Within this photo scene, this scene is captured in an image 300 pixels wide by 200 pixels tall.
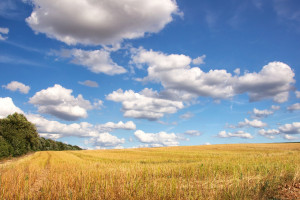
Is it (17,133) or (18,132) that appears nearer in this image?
(17,133)

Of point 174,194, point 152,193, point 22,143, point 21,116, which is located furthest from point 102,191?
point 21,116

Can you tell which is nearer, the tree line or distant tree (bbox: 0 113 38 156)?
the tree line

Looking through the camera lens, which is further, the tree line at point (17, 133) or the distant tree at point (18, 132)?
the distant tree at point (18, 132)

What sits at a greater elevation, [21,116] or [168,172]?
[21,116]

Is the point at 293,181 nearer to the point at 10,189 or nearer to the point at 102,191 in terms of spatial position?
the point at 102,191

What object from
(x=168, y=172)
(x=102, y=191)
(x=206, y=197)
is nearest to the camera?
(x=206, y=197)

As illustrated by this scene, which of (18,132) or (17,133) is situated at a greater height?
(18,132)

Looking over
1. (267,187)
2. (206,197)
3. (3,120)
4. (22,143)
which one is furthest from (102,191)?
(3,120)

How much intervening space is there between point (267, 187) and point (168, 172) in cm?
571

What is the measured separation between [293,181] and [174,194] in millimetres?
5442

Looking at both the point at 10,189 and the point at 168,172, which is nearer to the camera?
the point at 10,189

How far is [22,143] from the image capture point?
5516 centimetres

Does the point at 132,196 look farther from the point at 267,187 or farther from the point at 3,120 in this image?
the point at 3,120

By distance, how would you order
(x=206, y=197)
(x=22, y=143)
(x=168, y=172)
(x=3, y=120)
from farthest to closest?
(x=3, y=120) → (x=22, y=143) → (x=168, y=172) → (x=206, y=197)
